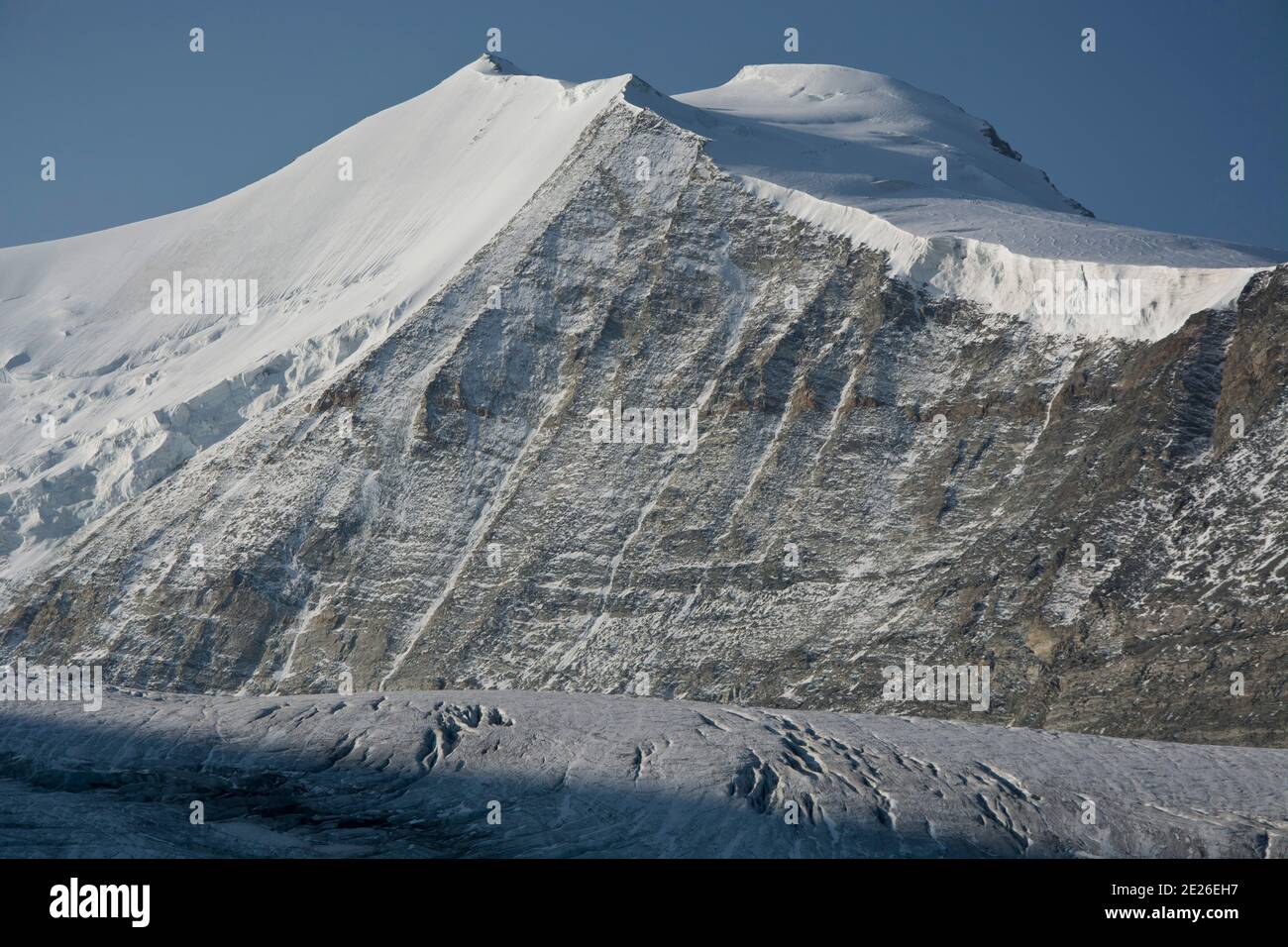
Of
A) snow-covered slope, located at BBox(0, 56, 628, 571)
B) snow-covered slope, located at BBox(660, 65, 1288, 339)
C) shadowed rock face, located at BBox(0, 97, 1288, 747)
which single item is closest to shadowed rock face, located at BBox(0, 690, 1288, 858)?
shadowed rock face, located at BBox(0, 97, 1288, 747)

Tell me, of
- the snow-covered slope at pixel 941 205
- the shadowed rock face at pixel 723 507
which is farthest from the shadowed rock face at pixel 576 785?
the snow-covered slope at pixel 941 205

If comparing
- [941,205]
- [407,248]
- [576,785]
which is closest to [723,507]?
[941,205]

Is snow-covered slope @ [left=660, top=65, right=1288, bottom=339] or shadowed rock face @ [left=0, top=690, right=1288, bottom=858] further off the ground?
snow-covered slope @ [left=660, top=65, right=1288, bottom=339]

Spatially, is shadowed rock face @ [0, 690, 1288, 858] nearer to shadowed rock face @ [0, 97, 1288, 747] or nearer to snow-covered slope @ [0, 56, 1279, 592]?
shadowed rock face @ [0, 97, 1288, 747]

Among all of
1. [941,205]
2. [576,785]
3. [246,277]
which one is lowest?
[576,785]

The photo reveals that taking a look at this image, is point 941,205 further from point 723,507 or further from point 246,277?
Result: point 246,277

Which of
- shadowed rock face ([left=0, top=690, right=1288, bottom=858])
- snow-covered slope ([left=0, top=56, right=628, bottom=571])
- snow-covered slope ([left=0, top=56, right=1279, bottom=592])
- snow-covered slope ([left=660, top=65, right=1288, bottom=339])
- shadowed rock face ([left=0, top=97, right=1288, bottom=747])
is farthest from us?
snow-covered slope ([left=0, top=56, right=628, bottom=571])
